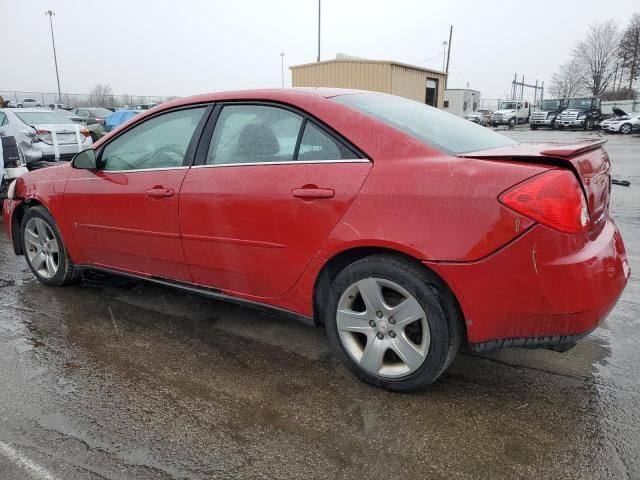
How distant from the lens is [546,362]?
2891mm

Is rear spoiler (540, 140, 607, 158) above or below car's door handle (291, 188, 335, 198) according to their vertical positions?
above

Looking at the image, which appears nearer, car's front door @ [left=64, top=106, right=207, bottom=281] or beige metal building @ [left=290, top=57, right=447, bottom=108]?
car's front door @ [left=64, top=106, right=207, bottom=281]

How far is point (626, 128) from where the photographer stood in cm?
3038

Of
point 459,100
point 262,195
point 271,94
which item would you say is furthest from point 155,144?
point 459,100

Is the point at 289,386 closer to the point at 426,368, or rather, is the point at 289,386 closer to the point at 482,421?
the point at 426,368

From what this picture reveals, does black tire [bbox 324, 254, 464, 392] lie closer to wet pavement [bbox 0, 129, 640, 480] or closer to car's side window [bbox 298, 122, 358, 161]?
wet pavement [bbox 0, 129, 640, 480]

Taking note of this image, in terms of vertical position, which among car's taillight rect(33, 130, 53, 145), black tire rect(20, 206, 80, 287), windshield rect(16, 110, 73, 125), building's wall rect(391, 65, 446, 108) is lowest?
black tire rect(20, 206, 80, 287)

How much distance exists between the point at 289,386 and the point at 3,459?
1317mm

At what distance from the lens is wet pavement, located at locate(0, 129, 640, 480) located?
2.08 meters

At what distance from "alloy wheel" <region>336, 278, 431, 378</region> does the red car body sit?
0.63ft

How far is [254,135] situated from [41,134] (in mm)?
8898

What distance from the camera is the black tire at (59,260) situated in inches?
160

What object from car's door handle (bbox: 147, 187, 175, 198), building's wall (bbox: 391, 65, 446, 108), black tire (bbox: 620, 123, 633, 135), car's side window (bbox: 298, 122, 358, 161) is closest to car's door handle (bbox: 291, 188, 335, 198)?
car's side window (bbox: 298, 122, 358, 161)

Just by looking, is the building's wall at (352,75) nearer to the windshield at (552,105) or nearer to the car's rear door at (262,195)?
the car's rear door at (262,195)
